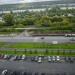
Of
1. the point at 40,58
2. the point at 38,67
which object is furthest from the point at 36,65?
the point at 40,58

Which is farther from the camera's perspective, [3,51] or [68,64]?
[3,51]

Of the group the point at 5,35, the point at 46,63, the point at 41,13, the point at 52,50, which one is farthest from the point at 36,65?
the point at 41,13

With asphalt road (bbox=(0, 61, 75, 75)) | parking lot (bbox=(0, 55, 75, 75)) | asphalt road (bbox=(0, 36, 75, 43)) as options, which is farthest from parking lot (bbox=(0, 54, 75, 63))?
asphalt road (bbox=(0, 36, 75, 43))

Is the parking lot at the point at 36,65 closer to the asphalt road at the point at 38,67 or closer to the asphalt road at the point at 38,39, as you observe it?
the asphalt road at the point at 38,67

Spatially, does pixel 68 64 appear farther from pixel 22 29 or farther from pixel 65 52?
pixel 22 29

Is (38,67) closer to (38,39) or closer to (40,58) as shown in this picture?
(40,58)

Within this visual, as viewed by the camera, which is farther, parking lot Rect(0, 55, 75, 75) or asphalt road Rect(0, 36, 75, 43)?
asphalt road Rect(0, 36, 75, 43)

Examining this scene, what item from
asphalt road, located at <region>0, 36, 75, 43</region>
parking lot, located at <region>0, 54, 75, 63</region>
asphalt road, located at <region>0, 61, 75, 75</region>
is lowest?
asphalt road, located at <region>0, 61, 75, 75</region>

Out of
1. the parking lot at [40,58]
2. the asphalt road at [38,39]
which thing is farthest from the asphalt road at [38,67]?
the asphalt road at [38,39]

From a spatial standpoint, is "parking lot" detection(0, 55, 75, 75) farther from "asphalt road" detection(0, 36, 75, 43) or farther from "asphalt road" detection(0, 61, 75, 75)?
"asphalt road" detection(0, 36, 75, 43)
